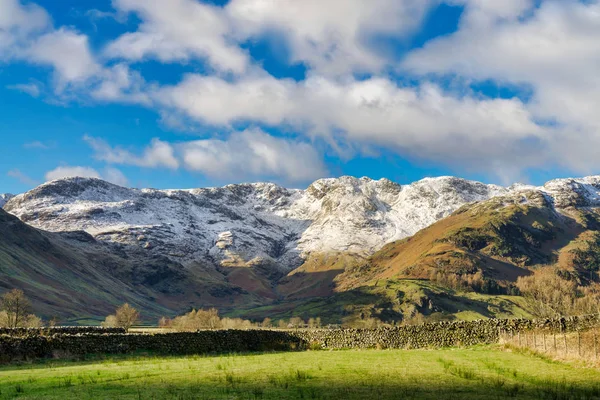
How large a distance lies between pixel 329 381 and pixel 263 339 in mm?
34502

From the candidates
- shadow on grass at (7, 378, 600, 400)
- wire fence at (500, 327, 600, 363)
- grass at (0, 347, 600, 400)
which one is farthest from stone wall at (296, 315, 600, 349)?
shadow on grass at (7, 378, 600, 400)

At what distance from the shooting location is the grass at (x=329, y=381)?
23.7m

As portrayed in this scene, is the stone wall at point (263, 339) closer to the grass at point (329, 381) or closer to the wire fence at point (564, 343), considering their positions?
the wire fence at point (564, 343)

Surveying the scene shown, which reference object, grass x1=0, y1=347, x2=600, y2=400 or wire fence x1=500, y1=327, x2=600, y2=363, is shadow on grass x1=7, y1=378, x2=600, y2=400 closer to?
grass x1=0, y1=347, x2=600, y2=400

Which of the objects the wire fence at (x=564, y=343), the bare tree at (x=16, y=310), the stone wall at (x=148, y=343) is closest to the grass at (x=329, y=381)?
the wire fence at (x=564, y=343)

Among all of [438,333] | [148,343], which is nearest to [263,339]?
[148,343]

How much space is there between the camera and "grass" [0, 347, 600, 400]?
23688 mm

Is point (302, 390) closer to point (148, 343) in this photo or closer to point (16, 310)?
point (148, 343)

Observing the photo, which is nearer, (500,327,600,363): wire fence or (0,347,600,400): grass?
(0,347,600,400): grass

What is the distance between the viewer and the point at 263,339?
60719 millimetres

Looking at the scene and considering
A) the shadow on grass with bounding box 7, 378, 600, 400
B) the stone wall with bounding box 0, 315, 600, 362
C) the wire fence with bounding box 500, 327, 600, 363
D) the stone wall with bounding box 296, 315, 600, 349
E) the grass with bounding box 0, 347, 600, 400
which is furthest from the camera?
the stone wall with bounding box 0, 315, 600, 362

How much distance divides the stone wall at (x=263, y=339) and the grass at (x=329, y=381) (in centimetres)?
1255

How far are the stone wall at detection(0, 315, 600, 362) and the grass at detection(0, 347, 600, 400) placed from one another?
41.2 feet

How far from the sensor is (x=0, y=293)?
178m
